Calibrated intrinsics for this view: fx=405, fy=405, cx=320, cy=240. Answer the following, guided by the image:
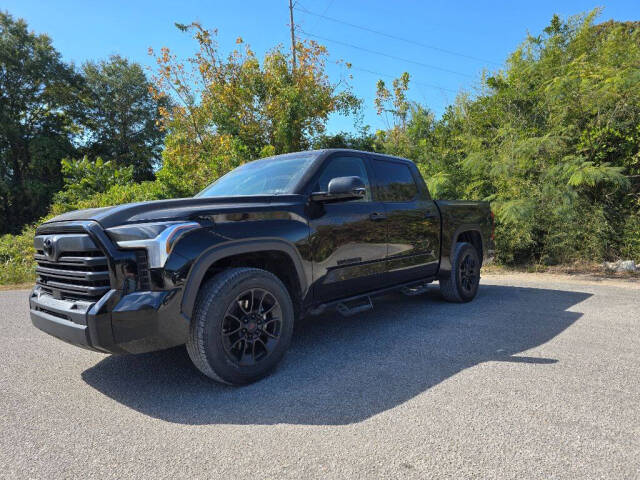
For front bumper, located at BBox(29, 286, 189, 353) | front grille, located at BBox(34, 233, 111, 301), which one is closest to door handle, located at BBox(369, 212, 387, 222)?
front bumper, located at BBox(29, 286, 189, 353)

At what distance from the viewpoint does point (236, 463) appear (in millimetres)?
2002

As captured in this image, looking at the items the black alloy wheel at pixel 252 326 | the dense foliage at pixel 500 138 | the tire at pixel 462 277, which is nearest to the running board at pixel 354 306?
the black alloy wheel at pixel 252 326

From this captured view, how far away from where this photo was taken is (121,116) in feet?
107

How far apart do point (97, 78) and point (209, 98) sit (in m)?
25.2

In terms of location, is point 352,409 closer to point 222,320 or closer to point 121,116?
point 222,320

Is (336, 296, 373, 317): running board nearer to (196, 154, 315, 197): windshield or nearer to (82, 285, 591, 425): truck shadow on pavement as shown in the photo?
(82, 285, 591, 425): truck shadow on pavement

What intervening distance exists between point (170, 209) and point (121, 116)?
114 ft

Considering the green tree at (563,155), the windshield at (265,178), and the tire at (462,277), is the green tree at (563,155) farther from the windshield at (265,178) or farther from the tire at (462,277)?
the windshield at (265,178)

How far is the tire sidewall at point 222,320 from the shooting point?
8.81 ft

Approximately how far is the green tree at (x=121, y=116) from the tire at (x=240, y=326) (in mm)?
31902

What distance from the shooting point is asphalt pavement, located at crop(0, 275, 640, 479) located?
1.97 metres

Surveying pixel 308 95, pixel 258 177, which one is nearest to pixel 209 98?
pixel 308 95

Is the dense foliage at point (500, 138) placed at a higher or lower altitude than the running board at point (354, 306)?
higher

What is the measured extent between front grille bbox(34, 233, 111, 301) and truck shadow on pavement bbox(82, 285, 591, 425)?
2.54 ft
